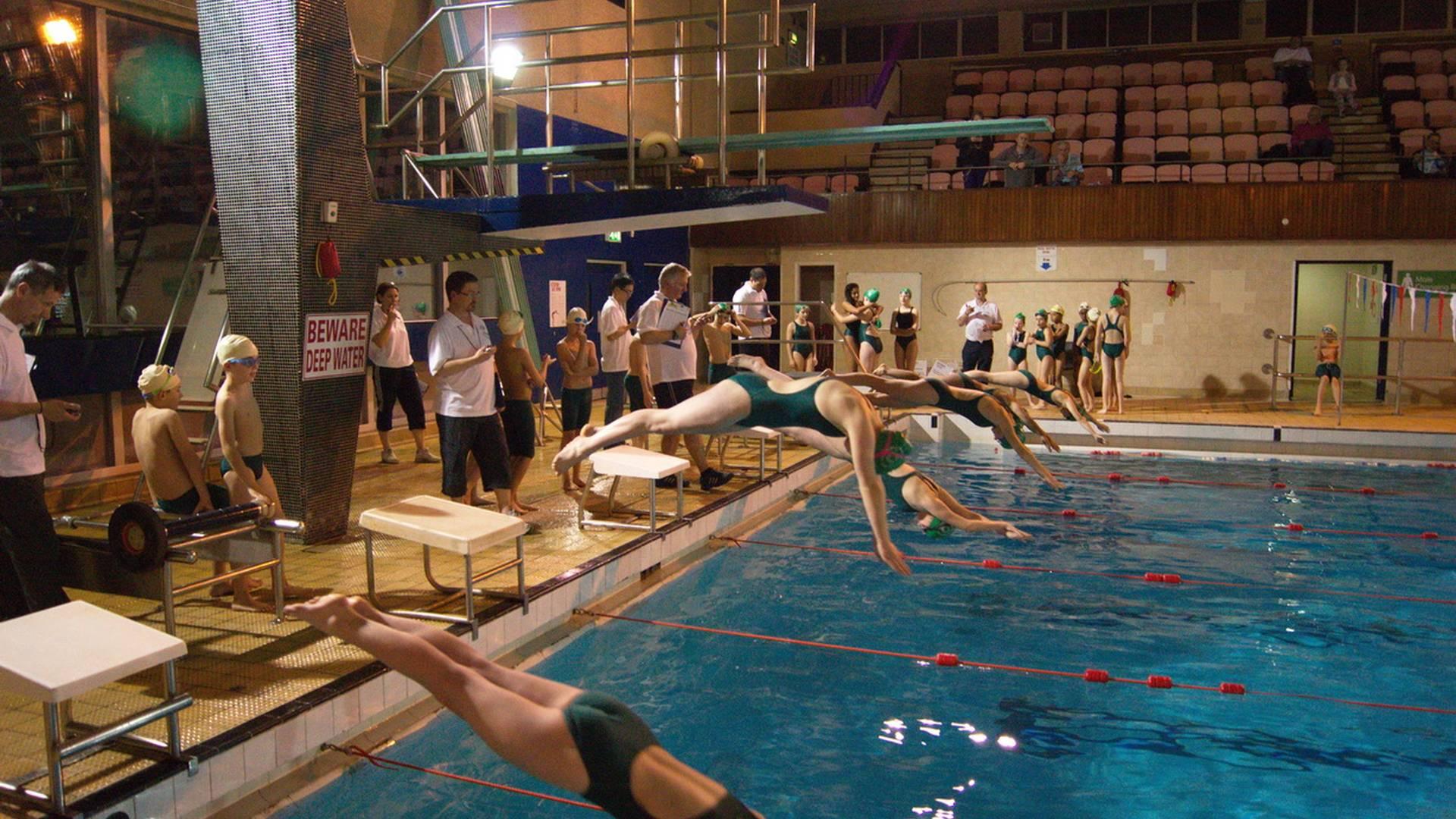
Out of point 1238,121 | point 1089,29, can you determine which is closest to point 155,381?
point 1238,121

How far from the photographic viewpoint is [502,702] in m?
3.00

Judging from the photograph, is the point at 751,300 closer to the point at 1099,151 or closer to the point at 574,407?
the point at 574,407

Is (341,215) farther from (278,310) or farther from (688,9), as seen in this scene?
(688,9)

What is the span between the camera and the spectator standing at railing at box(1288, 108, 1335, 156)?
17031mm

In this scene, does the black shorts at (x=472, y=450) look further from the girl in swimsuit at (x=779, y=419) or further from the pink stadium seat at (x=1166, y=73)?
the pink stadium seat at (x=1166, y=73)

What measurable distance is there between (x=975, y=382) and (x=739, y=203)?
1622mm

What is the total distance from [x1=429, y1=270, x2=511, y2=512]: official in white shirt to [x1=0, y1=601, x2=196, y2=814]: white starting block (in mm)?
3115

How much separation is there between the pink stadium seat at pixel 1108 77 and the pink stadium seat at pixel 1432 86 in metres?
4.89

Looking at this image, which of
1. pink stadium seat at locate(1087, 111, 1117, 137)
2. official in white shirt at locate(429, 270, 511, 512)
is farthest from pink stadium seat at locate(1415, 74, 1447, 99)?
official in white shirt at locate(429, 270, 511, 512)

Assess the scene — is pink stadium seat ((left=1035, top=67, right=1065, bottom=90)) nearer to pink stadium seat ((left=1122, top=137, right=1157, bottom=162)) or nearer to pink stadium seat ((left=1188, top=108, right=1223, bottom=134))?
pink stadium seat ((left=1188, top=108, right=1223, bottom=134))

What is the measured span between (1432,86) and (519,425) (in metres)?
18.2

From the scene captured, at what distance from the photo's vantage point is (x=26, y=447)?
15.5 feet

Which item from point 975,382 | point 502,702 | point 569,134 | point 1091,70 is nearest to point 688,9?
point 569,134

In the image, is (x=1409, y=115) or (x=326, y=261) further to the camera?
(x=1409, y=115)
